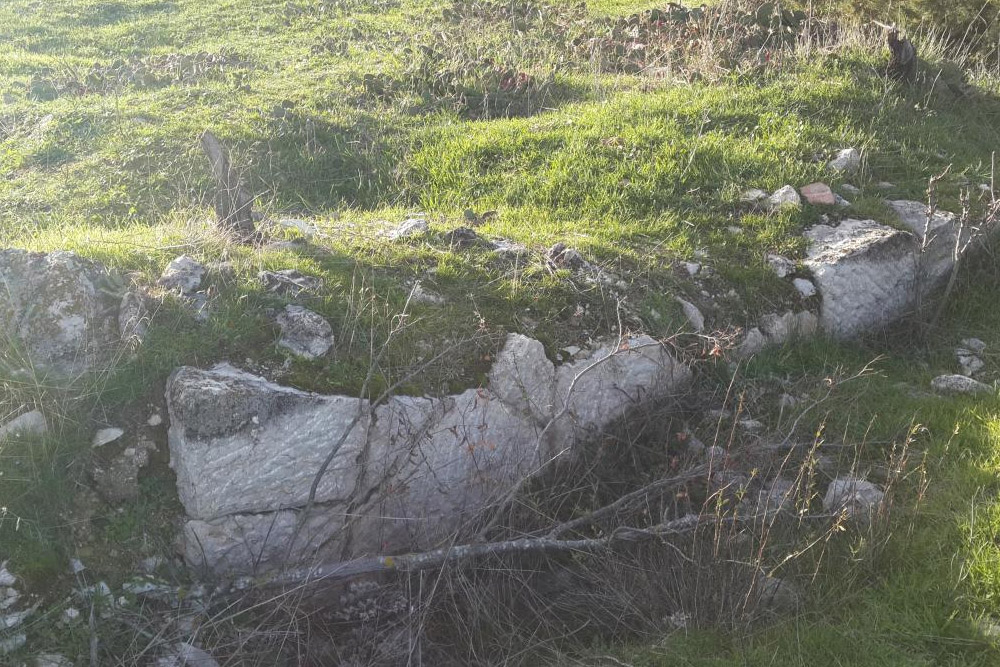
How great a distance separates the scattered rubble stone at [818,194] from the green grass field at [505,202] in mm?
160

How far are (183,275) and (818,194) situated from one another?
4054 mm

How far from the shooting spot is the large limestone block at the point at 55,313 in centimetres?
352

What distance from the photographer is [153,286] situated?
389cm

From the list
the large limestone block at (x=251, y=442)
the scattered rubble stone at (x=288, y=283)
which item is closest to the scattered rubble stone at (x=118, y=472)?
the large limestone block at (x=251, y=442)

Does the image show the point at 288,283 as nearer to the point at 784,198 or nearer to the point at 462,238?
the point at 462,238

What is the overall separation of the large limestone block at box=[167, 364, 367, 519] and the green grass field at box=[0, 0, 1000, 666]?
145 millimetres

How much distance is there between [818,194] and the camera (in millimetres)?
5340

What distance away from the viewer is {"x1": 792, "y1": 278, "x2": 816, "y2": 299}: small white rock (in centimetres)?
473

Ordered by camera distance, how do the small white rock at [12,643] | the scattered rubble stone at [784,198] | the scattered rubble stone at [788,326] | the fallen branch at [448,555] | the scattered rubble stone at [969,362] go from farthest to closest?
the scattered rubble stone at [784,198]
the scattered rubble stone at [788,326]
the scattered rubble stone at [969,362]
the fallen branch at [448,555]
the small white rock at [12,643]

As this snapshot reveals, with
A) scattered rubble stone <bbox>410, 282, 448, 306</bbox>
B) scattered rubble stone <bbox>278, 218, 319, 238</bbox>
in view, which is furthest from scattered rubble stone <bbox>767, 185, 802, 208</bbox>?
scattered rubble stone <bbox>278, 218, 319, 238</bbox>

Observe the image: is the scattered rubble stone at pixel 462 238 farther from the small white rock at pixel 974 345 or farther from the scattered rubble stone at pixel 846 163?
the small white rock at pixel 974 345

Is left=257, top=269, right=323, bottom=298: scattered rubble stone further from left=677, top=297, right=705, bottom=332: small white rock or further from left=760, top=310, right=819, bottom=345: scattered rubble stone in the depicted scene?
left=760, top=310, right=819, bottom=345: scattered rubble stone

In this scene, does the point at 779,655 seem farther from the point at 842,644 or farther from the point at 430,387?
the point at 430,387

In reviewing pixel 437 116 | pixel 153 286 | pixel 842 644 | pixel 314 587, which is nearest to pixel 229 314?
pixel 153 286
